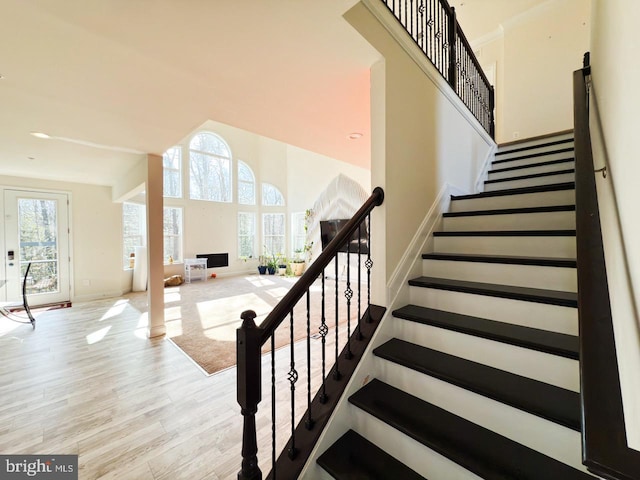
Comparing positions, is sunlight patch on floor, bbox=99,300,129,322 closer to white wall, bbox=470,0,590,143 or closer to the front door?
the front door

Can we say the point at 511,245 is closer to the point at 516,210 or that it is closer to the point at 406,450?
the point at 516,210

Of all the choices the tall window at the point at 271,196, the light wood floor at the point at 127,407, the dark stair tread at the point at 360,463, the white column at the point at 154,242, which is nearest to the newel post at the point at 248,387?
the dark stair tread at the point at 360,463

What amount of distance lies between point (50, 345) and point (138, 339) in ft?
3.28

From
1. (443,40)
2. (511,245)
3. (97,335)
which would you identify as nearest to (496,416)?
(511,245)

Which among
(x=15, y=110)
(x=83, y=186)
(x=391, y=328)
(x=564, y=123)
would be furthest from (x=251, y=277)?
(x=564, y=123)

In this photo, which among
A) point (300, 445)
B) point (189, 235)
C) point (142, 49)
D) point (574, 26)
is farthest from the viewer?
point (189, 235)

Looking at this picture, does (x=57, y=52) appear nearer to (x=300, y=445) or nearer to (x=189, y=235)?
(x=300, y=445)

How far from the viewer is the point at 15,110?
2.31 metres

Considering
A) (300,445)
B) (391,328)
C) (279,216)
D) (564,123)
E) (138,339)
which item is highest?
(564,123)

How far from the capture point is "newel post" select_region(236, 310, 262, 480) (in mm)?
1052

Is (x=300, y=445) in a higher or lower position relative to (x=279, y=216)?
lower

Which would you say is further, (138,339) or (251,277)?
(251,277)

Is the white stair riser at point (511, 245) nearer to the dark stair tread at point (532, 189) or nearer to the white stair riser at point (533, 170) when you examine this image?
the dark stair tread at point (532, 189)

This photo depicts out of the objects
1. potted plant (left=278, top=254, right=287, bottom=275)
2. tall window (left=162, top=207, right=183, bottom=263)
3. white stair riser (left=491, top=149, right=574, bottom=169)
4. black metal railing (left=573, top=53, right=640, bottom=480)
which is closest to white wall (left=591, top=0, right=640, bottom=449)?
black metal railing (left=573, top=53, right=640, bottom=480)
